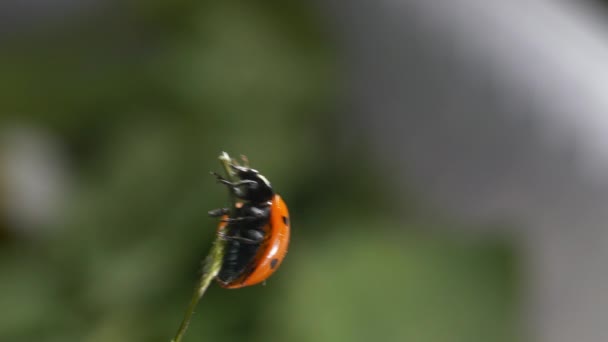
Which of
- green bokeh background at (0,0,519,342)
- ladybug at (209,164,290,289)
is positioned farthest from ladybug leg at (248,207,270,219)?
green bokeh background at (0,0,519,342)

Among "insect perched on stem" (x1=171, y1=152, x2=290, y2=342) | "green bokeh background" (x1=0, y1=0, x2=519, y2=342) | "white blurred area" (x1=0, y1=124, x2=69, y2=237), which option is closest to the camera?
"insect perched on stem" (x1=171, y1=152, x2=290, y2=342)

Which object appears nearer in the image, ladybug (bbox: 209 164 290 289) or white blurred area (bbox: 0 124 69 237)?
ladybug (bbox: 209 164 290 289)

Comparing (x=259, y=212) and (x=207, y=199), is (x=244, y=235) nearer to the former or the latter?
(x=259, y=212)

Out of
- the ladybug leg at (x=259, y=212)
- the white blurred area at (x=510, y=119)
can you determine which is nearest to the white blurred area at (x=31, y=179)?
the white blurred area at (x=510, y=119)

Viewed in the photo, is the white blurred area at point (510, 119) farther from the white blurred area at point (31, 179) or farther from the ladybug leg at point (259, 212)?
the ladybug leg at point (259, 212)

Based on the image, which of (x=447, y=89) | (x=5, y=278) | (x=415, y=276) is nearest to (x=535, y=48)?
(x=447, y=89)

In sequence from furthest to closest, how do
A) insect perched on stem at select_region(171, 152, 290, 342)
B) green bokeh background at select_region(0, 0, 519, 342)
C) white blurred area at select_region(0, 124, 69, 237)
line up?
white blurred area at select_region(0, 124, 69, 237) → green bokeh background at select_region(0, 0, 519, 342) → insect perched on stem at select_region(171, 152, 290, 342)

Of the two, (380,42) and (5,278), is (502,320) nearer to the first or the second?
(380,42)

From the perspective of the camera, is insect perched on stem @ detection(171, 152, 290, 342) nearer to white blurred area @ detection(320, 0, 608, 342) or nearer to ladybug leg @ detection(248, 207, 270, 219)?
ladybug leg @ detection(248, 207, 270, 219)
